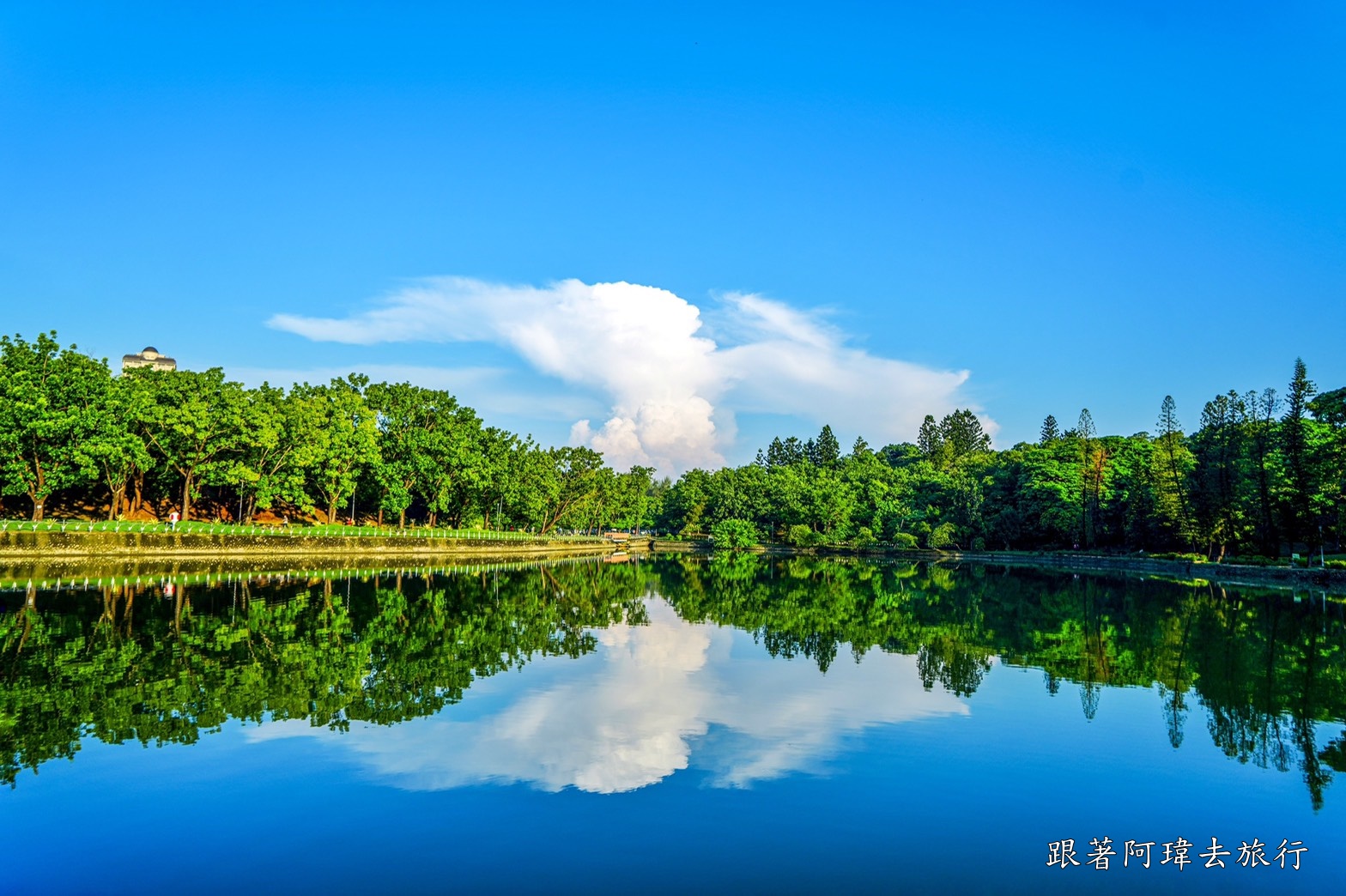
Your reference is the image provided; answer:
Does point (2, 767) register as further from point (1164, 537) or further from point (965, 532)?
point (965, 532)

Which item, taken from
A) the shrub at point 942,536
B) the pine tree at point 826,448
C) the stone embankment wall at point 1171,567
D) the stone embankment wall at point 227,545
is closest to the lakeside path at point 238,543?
the stone embankment wall at point 227,545

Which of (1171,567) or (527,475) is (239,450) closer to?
(527,475)

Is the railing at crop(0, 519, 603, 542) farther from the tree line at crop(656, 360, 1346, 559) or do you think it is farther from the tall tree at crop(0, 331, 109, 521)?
the tree line at crop(656, 360, 1346, 559)

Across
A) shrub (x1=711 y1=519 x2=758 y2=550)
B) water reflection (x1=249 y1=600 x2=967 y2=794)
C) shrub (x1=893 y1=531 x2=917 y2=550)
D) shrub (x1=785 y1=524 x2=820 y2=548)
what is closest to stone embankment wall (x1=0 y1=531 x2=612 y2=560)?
water reflection (x1=249 y1=600 x2=967 y2=794)

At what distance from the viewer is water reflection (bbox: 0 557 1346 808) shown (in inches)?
439

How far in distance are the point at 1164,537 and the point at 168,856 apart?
240 feet

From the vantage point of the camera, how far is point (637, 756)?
11.0 metres

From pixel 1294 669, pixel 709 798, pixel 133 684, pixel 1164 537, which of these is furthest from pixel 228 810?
pixel 1164 537

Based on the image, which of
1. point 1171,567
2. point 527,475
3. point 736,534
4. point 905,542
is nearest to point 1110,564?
point 1171,567

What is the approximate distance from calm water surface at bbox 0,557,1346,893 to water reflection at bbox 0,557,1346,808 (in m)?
0.09

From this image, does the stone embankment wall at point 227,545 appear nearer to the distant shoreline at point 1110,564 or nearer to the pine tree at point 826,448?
the distant shoreline at point 1110,564

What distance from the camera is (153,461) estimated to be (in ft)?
149

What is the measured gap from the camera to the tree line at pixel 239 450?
4162 cm

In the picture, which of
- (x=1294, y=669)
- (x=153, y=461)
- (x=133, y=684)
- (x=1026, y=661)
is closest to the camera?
(x=133, y=684)
